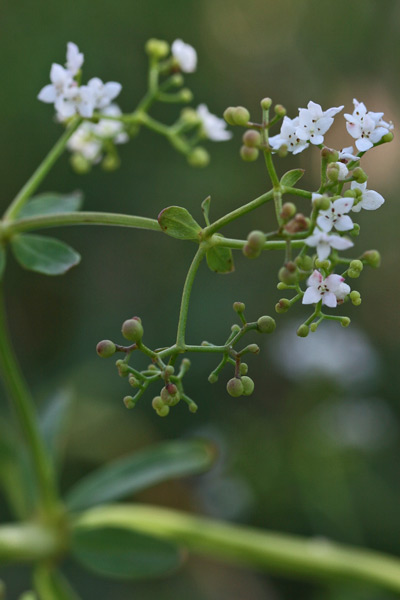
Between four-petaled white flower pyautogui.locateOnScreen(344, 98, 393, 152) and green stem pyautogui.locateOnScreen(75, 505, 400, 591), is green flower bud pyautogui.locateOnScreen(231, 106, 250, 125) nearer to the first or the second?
four-petaled white flower pyautogui.locateOnScreen(344, 98, 393, 152)

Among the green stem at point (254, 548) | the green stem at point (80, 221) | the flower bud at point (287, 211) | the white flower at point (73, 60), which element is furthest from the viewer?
the green stem at point (254, 548)

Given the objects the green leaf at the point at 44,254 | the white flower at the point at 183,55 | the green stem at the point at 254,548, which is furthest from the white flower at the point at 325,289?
the green stem at the point at 254,548

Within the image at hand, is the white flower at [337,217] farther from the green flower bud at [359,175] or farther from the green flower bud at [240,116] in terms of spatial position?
the green flower bud at [240,116]

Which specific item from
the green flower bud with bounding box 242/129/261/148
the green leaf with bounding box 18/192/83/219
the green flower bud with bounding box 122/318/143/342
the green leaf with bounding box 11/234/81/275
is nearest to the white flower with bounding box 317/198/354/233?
the green flower bud with bounding box 242/129/261/148

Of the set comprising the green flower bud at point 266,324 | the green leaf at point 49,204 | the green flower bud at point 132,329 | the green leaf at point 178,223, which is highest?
the green leaf at point 49,204

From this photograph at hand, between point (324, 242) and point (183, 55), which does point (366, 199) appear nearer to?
point (324, 242)

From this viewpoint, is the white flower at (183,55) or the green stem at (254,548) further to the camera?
the green stem at (254,548)
